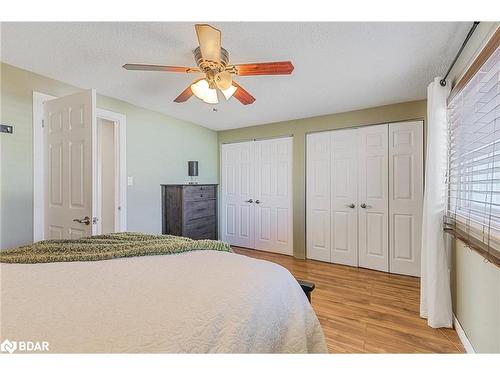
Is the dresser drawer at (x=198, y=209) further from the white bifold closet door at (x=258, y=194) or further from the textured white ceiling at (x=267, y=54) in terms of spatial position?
the textured white ceiling at (x=267, y=54)

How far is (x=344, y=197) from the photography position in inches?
131

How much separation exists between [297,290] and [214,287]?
0.45 m

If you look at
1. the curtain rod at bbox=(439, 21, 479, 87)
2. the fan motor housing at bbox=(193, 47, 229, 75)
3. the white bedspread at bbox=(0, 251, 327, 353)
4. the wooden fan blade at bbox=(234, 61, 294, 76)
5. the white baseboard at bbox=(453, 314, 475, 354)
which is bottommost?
the white baseboard at bbox=(453, 314, 475, 354)

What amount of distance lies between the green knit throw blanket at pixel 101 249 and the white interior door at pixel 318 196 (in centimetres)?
232

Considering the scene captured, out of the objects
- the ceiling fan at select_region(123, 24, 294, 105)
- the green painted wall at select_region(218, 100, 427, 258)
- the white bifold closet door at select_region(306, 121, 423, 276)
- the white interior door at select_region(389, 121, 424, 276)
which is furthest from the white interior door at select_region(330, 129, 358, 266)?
the ceiling fan at select_region(123, 24, 294, 105)

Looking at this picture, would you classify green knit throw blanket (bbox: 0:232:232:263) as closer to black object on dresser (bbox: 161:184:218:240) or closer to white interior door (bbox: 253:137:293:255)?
black object on dresser (bbox: 161:184:218:240)

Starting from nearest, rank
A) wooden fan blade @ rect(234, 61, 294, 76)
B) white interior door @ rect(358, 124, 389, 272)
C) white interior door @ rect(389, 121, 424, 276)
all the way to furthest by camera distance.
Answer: wooden fan blade @ rect(234, 61, 294, 76), white interior door @ rect(389, 121, 424, 276), white interior door @ rect(358, 124, 389, 272)

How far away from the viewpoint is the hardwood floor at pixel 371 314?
169cm

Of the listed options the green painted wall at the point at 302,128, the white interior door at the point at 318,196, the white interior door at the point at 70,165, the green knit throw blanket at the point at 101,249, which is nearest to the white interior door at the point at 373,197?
the green painted wall at the point at 302,128

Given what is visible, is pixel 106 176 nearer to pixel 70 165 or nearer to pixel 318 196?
pixel 70 165

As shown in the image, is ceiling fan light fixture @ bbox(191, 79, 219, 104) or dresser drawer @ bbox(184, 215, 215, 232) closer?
ceiling fan light fixture @ bbox(191, 79, 219, 104)

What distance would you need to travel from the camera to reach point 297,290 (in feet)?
3.76

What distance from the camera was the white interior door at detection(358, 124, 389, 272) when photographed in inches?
120
